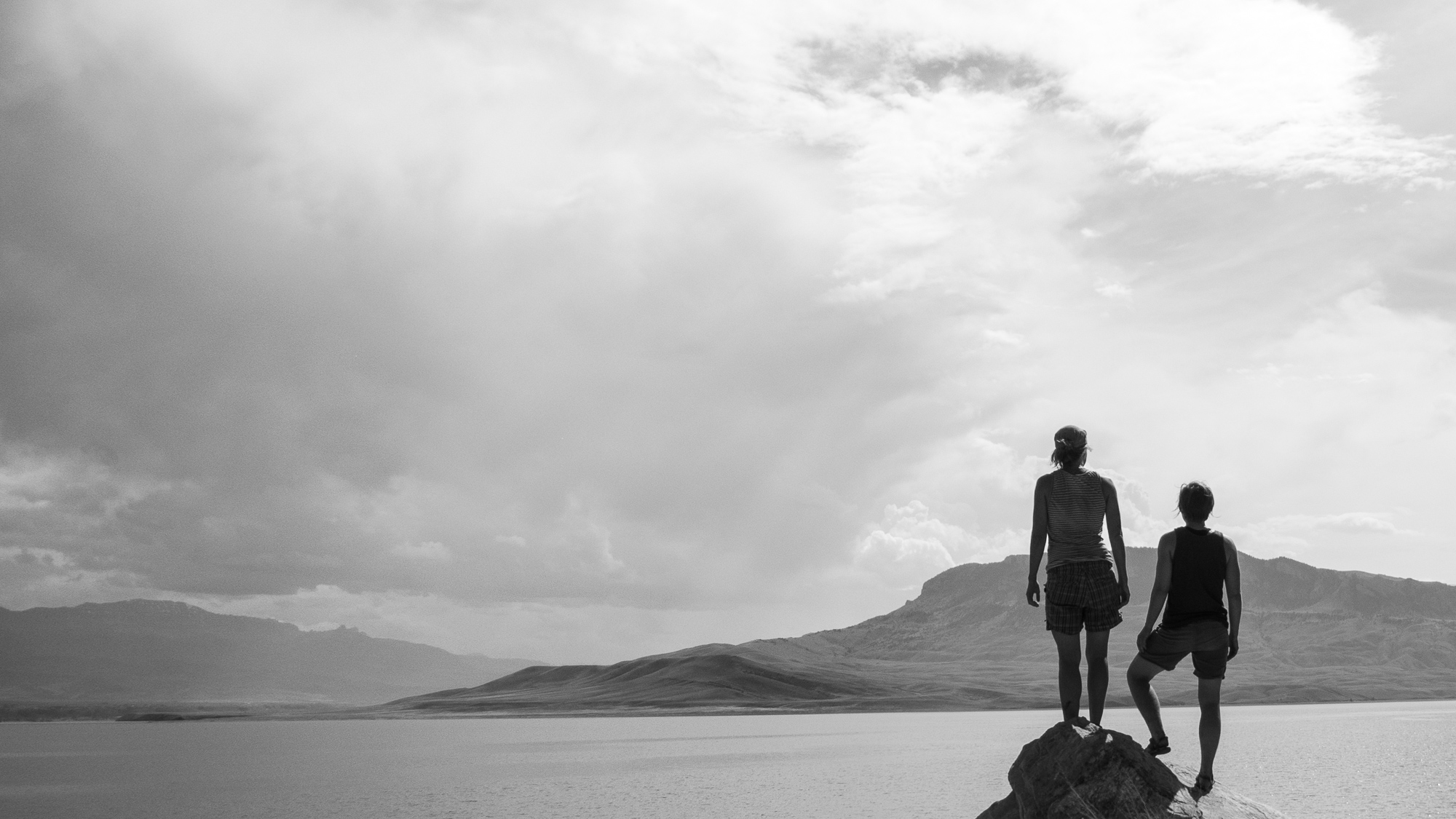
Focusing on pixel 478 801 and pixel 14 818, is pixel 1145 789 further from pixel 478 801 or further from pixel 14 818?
pixel 14 818

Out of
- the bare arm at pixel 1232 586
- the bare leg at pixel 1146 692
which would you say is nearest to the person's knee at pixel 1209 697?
the bare leg at pixel 1146 692

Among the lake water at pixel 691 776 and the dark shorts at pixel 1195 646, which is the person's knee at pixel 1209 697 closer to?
the dark shorts at pixel 1195 646

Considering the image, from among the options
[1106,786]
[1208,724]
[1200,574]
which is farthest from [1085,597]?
[1208,724]

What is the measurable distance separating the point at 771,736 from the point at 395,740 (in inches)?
2264

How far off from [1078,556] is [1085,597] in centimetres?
58

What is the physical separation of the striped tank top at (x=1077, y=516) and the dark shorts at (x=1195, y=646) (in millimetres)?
1258

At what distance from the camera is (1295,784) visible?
57.2m

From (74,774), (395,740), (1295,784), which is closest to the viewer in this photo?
(1295,784)

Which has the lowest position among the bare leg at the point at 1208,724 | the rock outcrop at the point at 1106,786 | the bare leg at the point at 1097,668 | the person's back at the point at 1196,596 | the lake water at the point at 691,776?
the lake water at the point at 691,776

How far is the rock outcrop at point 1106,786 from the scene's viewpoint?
612 inches

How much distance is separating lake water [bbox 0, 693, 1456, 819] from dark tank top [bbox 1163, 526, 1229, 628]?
114 feet

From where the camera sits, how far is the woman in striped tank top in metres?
16.2

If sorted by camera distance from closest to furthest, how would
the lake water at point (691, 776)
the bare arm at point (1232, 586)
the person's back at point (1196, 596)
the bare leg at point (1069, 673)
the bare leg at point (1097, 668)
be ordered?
the bare arm at point (1232, 586)
the person's back at point (1196, 596)
the bare leg at point (1097, 668)
the bare leg at point (1069, 673)
the lake water at point (691, 776)

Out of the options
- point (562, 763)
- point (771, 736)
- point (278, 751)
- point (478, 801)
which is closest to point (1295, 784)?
point (478, 801)
